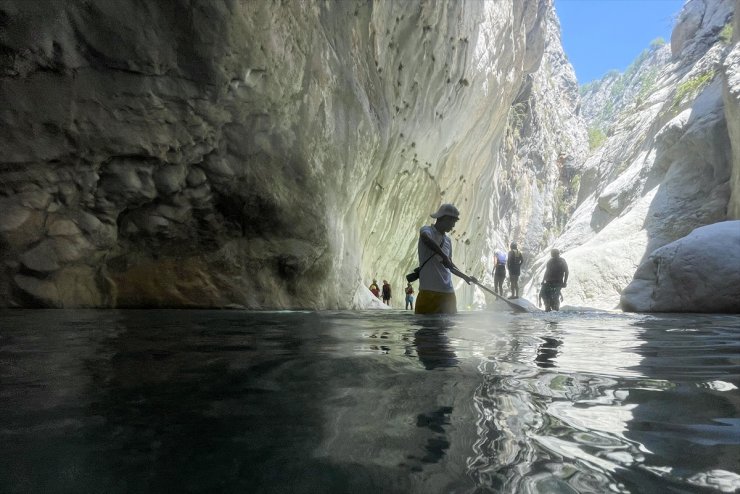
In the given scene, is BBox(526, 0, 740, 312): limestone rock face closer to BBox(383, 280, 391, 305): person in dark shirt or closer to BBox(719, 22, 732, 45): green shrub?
BBox(719, 22, 732, 45): green shrub

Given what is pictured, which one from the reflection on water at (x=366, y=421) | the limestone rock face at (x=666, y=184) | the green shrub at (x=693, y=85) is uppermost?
the green shrub at (x=693, y=85)

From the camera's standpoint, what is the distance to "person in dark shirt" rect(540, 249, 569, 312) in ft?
32.6

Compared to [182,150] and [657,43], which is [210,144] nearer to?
[182,150]

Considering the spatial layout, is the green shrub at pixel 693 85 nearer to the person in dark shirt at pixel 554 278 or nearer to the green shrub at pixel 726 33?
the green shrub at pixel 726 33

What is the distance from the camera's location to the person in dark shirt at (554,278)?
9.95 metres

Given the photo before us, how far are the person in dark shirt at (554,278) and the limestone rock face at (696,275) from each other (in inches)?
86.4

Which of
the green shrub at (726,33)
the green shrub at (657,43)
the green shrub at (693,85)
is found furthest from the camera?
the green shrub at (657,43)

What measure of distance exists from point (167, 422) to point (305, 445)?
0.31m

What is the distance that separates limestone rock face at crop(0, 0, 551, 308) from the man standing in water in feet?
6.07

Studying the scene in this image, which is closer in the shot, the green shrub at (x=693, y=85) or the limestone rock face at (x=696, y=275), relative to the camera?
the limestone rock face at (x=696, y=275)

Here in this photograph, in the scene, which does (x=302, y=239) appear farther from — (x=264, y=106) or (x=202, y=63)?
(x=202, y=63)

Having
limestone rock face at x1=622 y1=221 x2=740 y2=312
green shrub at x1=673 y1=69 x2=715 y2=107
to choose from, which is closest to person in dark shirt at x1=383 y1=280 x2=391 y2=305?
limestone rock face at x1=622 y1=221 x2=740 y2=312

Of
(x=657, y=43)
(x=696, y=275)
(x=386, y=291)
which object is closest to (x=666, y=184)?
(x=386, y=291)

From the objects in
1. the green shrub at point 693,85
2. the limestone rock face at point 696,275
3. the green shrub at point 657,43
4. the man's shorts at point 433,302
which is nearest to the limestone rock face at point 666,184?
the green shrub at point 693,85
